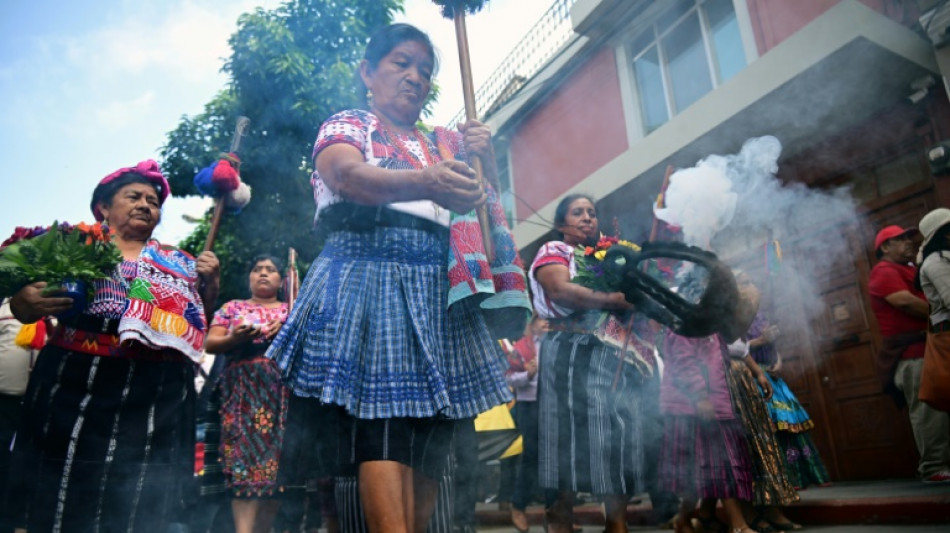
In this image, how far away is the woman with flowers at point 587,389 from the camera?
3.34 meters

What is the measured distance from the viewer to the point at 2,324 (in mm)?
3875

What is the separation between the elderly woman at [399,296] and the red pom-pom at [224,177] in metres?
1.39

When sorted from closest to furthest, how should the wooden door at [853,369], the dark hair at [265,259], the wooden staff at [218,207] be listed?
the wooden staff at [218,207], the dark hair at [265,259], the wooden door at [853,369]

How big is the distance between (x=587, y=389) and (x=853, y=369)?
14.3 ft

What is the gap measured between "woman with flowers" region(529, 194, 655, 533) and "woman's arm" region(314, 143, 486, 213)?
1.83 m

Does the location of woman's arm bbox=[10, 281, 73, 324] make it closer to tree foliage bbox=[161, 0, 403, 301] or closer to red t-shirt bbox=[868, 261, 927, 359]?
tree foliage bbox=[161, 0, 403, 301]

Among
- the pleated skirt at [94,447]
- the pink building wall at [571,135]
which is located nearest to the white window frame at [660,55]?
the pink building wall at [571,135]

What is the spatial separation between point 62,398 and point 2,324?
193 cm

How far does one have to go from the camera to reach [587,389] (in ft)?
11.4

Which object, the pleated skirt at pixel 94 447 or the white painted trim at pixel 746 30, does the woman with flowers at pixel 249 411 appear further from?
the white painted trim at pixel 746 30

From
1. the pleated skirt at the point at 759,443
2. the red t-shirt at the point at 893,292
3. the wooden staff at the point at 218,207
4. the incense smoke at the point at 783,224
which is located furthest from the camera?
the incense smoke at the point at 783,224

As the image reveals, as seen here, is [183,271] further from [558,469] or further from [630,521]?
[630,521]

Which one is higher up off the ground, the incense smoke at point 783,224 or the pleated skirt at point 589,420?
the incense smoke at point 783,224

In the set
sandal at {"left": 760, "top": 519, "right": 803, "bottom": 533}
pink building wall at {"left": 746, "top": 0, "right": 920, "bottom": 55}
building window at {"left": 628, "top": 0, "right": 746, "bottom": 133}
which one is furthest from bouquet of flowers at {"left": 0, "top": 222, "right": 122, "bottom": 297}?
building window at {"left": 628, "top": 0, "right": 746, "bottom": 133}
